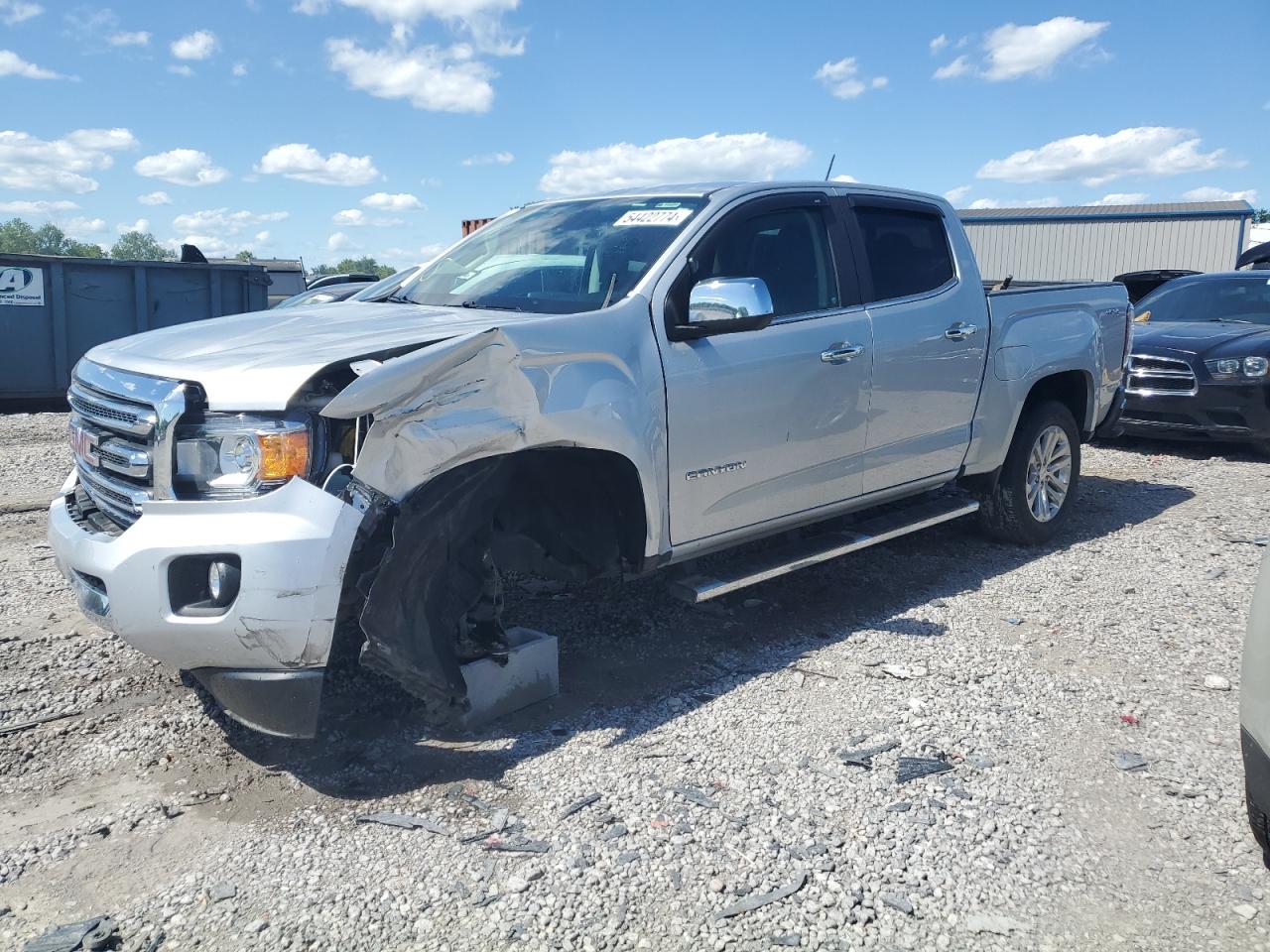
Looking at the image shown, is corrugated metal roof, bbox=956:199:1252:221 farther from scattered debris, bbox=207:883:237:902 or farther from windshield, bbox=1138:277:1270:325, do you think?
scattered debris, bbox=207:883:237:902

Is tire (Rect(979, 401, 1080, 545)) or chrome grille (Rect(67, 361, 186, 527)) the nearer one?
chrome grille (Rect(67, 361, 186, 527))

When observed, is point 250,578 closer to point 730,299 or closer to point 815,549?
point 730,299

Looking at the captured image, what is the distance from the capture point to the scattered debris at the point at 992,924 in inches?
106

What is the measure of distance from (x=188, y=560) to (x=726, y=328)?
7.20ft

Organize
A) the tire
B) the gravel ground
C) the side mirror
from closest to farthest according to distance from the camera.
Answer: the gravel ground < the side mirror < the tire

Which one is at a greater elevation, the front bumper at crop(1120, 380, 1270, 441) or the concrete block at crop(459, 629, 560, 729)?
the front bumper at crop(1120, 380, 1270, 441)

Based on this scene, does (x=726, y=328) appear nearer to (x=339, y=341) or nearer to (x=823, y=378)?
(x=823, y=378)

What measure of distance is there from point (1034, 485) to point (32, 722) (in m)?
5.34

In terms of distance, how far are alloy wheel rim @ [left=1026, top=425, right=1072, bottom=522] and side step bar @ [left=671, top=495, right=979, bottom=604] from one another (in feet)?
1.82

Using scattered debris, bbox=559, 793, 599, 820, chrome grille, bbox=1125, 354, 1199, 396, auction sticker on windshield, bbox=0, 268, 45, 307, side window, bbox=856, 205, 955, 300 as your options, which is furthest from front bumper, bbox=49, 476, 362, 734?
auction sticker on windshield, bbox=0, 268, 45, 307

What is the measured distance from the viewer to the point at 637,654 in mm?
4609

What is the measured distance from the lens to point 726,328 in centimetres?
420

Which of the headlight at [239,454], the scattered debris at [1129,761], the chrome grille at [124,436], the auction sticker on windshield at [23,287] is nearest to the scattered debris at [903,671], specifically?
the scattered debris at [1129,761]

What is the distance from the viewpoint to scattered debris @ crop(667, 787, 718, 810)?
131 inches
